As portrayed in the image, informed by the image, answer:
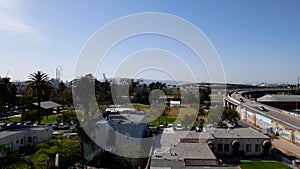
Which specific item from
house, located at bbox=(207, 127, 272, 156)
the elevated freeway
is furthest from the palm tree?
the elevated freeway

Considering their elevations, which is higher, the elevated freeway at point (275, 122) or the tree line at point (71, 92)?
the tree line at point (71, 92)

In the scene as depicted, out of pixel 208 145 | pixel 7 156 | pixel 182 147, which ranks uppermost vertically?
pixel 7 156

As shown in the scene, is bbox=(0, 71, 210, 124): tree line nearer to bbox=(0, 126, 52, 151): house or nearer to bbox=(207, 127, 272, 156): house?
bbox=(0, 126, 52, 151): house

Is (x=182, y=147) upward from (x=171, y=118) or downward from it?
upward

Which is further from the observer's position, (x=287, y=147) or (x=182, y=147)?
(x=287, y=147)

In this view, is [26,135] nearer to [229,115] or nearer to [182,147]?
[182,147]

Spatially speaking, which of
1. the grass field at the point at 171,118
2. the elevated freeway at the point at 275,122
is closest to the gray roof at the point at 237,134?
the elevated freeway at the point at 275,122

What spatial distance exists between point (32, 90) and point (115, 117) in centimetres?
1000

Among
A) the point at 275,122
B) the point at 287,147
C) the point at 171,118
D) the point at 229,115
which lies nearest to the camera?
the point at 287,147

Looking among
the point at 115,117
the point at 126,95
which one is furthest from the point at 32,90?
the point at 126,95

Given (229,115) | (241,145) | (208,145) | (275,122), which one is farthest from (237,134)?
(229,115)

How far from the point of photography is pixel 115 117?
22.4 meters

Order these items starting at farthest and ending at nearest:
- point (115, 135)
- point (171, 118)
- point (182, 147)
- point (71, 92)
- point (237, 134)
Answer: point (71, 92) < point (171, 118) < point (237, 134) < point (115, 135) < point (182, 147)

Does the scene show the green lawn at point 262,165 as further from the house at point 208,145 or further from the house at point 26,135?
the house at point 26,135
